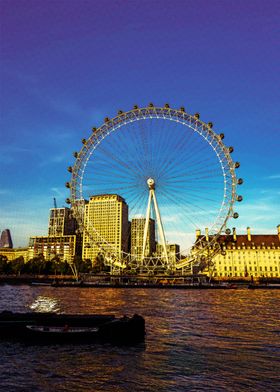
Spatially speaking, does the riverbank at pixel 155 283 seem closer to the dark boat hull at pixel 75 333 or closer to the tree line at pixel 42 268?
the tree line at pixel 42 268

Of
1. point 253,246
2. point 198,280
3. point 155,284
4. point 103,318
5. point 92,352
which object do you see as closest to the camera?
point 92,352

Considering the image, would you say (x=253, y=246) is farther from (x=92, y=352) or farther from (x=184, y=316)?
(x=92, y=352)

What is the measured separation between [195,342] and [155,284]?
83226 millimetres

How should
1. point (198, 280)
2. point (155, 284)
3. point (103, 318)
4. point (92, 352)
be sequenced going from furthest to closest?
1. point (198, 280)
2. point (155, 284)
3. point (103, 318)
4. point (92, 352)

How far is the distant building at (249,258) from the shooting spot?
150 m

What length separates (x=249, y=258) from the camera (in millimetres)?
151875

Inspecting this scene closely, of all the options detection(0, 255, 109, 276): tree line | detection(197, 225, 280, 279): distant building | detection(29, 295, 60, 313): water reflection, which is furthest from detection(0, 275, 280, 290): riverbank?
detection(29, 295, 60, 313): water reflection

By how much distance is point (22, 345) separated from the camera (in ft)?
79.3

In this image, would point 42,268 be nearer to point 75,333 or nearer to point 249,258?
point 249,258

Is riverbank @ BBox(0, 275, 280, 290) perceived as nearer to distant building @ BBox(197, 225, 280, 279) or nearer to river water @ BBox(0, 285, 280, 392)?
distant building @ BBox(197, 225, 280, 279)

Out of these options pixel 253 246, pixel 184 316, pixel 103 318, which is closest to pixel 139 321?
pixel 103 318

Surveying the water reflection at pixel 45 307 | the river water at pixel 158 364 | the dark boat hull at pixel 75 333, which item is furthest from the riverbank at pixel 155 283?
the dark boat hull at pixel 75 333

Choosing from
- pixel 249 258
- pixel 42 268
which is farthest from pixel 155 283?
pixel 42 268

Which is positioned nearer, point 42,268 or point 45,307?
point 45,307
